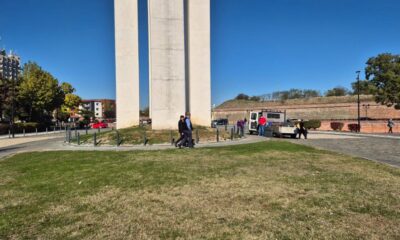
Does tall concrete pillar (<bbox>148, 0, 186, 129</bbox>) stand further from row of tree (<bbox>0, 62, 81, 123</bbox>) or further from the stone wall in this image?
the stone wall

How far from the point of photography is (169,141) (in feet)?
63.8

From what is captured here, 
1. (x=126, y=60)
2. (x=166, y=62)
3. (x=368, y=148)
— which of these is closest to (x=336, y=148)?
(x=368, y=148)

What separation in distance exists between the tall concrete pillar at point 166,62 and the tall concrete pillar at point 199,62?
230 inches

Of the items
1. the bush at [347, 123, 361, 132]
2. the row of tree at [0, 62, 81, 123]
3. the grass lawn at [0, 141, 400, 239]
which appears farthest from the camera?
the row of tree at [0, 62, 81, 123]

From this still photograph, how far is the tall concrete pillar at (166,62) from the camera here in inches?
870

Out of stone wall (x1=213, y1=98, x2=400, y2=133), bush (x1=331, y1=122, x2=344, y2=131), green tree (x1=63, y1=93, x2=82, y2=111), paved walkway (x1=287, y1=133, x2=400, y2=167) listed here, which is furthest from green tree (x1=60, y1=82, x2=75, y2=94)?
paved walkway (x1=287, y1=133, x2=400, y2=167)

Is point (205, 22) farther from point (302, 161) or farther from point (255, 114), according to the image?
point (302, 161)

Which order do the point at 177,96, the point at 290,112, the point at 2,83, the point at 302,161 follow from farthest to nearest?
the point at 290,112 → the point at 2,83 → the point at 177,96 → the point at 302,161

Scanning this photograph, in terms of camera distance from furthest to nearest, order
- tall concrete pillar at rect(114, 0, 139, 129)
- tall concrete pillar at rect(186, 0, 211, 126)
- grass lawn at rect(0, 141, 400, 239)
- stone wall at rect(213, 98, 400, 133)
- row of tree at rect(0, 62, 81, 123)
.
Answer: stone wall at rect(213, 98, 400, 133), row of tree at rect(0, 62, 81, 123), tall concrete pillar at rect(114, 0, 139, 129), tall concrete pillar at rect(186, 0, 211, 126), grass lawn at rect(0, 141, 400, 239)

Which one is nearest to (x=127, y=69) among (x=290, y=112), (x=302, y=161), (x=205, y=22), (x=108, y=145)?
(x=205, y=22)

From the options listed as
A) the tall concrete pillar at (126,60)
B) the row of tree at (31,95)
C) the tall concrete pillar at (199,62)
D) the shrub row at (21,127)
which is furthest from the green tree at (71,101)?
the tall concrete pillar at (199,62)

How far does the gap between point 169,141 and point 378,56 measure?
1897 inches

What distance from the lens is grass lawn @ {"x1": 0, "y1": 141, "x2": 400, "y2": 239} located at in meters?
Result: 4.64

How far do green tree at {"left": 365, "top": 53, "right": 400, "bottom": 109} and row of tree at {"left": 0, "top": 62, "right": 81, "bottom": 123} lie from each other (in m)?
52.5
